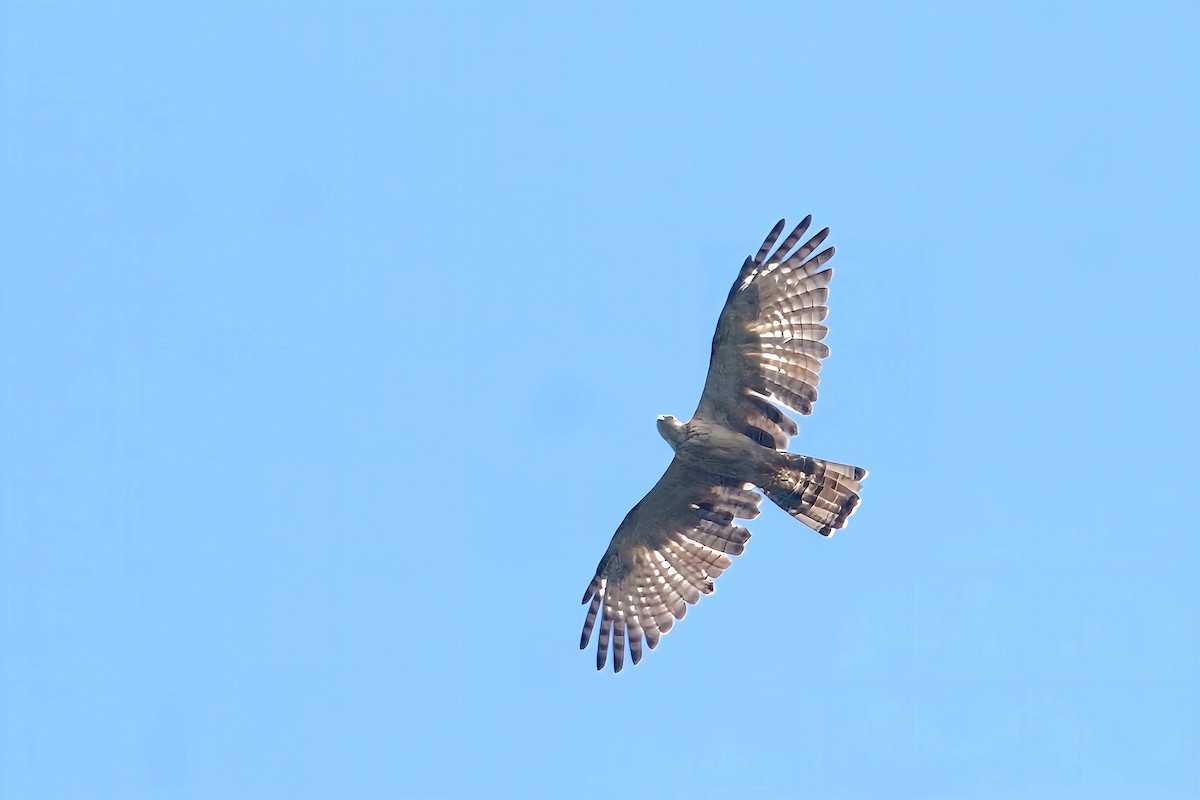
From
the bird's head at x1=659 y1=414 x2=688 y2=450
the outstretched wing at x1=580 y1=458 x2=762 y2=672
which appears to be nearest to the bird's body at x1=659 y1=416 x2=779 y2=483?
the bird's head at x1=659 y1=414 x2=688 y2=450

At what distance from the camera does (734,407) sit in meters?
16.0

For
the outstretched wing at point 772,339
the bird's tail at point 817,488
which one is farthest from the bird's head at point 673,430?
the bird's tail at point 817,488

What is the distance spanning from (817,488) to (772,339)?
1586 millimetres

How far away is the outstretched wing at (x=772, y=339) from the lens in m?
15.8

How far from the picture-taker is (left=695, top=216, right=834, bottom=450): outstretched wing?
51.9 ft

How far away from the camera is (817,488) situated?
16.1 meters

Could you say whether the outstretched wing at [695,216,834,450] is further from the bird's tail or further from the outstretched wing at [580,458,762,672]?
the outstretched wing at [580,458,762,672]

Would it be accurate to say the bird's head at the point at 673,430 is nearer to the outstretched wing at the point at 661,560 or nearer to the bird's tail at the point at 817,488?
the outstretched wing at the point at 661,560

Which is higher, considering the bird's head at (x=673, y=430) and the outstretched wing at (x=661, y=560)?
the bird's head at (x=673, y=430)

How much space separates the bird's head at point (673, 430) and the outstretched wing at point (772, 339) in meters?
0.50

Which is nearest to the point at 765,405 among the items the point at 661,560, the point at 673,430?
the point at 673,430

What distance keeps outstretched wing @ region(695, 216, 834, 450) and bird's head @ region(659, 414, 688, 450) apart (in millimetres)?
502

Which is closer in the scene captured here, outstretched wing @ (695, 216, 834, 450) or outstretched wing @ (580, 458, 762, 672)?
outstretched wing @ (695, 216, 834, 450)

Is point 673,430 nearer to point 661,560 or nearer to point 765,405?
point 765,405
